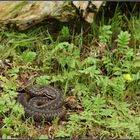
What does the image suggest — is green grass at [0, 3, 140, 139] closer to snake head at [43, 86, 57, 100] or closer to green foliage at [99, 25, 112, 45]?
green foliage at [99, 25, 112, 45]

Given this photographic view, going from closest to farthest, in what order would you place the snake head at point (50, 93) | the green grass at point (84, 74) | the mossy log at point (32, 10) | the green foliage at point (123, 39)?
the green grass at point (84, 74)
the snake head at point (50, 93)
the green foliage at point (123, 39)
the mossy log at point (32, 10)

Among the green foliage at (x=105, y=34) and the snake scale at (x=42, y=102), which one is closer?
the snake scale at (x=42, y=102)

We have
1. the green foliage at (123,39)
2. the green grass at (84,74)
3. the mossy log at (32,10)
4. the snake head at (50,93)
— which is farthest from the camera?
the mossy log at (32,10)

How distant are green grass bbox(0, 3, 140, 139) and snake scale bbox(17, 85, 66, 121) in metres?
0.08

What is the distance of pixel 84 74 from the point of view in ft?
21.3

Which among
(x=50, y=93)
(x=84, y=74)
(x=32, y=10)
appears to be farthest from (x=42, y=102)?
(x=32, y=10)

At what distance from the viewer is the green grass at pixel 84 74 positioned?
5.91m

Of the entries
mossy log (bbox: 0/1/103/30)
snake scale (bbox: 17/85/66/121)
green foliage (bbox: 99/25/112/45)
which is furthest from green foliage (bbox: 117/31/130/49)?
snake scale (bbox: 17/85/66/121)

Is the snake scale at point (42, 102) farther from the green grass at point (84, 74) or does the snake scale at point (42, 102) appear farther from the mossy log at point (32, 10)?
the mossy log at point (32, 10)

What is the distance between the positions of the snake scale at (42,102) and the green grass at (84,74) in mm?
82

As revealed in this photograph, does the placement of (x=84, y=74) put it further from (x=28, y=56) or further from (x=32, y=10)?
(x=32, y=10)

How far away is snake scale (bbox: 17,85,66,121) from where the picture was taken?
6004 millimetres

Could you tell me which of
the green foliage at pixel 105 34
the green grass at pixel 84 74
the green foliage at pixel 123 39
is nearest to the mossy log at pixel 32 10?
the green grass at pixel 84 74

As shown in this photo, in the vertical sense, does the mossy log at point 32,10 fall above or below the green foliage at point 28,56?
above
